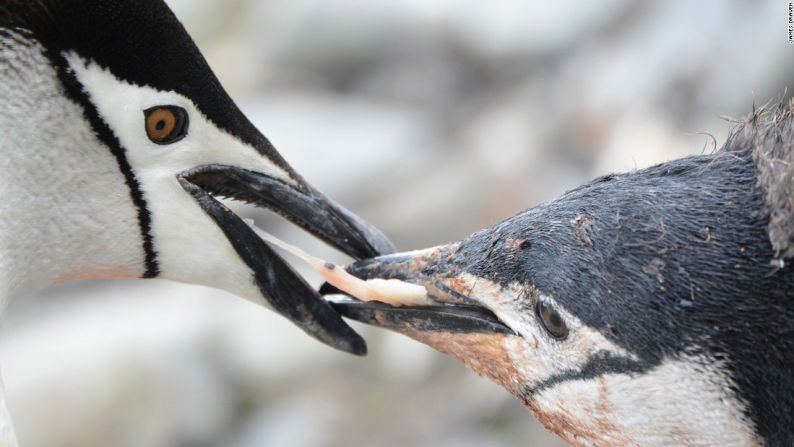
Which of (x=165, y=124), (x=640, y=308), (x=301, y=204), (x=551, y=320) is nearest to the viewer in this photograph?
(x=640, y=308)

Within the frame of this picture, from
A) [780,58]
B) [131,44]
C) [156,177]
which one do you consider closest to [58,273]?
[156,177]

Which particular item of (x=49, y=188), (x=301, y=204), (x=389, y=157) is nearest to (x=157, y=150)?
(x=49, y=188)

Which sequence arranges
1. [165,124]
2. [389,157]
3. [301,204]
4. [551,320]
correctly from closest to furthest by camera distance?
[551,320]
[165,124]
[301,204]
[389,157]

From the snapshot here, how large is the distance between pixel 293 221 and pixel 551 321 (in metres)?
0.59

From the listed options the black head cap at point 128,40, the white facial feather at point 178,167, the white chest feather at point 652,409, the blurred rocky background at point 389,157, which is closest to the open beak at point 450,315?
the white chest feather at point 652,409

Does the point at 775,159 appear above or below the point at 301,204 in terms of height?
above

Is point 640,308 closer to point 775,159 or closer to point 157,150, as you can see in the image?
point 775,159

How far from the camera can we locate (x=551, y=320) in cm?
155

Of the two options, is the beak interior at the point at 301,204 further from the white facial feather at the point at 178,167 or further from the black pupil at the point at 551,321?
the black pupil at the point at 551,321

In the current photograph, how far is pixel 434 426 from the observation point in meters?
4.22

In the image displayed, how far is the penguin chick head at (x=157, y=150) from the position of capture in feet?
5.10

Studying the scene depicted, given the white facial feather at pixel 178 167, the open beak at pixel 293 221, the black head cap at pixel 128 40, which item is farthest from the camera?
the open beak at pixel 293 221

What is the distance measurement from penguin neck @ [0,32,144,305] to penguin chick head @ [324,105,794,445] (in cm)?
56

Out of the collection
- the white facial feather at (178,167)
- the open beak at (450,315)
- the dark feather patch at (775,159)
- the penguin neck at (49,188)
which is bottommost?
the penguin neck at (49,188)
